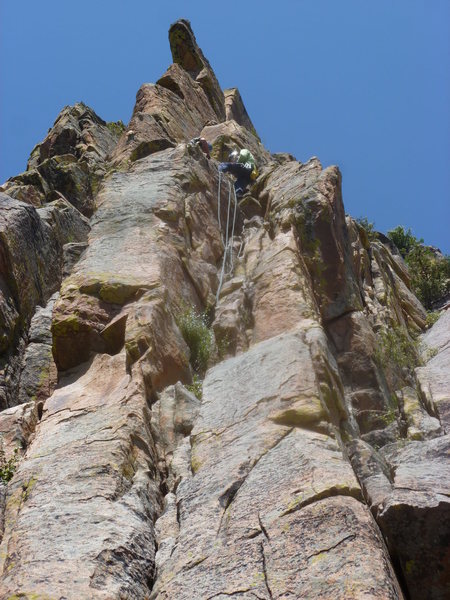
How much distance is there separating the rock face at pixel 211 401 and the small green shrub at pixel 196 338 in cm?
3

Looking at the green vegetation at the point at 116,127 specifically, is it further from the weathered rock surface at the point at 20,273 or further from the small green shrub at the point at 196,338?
the small green shrub at the point at 196,338

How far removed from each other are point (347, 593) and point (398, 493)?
1518 mm

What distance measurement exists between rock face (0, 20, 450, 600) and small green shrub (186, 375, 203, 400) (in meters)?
0.06

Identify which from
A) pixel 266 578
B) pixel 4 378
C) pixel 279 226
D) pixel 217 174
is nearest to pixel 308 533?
pixel 266 578

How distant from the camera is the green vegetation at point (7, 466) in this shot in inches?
306

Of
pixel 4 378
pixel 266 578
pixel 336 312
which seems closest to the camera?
pixel 266 578

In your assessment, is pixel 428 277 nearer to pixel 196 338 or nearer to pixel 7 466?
pixel 196 338

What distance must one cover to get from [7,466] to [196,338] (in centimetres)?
343

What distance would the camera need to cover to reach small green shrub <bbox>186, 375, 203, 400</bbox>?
361 inches

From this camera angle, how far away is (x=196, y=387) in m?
9.34

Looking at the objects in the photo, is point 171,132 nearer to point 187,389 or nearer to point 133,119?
point 133,119

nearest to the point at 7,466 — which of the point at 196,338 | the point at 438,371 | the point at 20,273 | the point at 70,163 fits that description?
the point at 196,338

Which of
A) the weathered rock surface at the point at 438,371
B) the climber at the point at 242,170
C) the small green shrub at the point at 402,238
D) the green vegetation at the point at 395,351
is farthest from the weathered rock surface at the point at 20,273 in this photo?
the small green shrub at the point at 402,238

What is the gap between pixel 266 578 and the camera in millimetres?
5152
